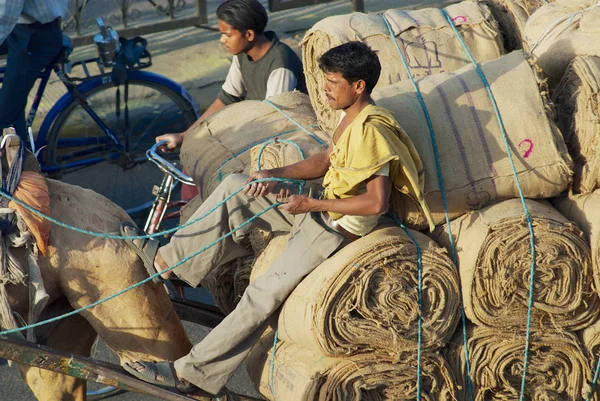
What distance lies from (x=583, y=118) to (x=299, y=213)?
119 centimetres

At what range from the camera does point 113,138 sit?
238 inches

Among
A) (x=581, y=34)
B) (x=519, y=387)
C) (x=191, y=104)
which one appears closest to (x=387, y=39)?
(x=581, y=34)

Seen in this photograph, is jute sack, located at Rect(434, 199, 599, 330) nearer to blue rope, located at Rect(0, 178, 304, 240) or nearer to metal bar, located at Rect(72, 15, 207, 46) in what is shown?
blue rope, located at Rect(0, 178, 304, 240)

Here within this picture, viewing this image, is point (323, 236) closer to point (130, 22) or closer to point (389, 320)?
point (389, 320)

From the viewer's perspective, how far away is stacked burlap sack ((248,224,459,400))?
3027 mm

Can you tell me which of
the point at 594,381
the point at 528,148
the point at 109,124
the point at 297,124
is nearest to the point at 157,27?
the point at 109,124

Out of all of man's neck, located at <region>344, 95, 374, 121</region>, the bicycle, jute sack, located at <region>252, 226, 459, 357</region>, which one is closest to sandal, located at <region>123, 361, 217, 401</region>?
jute sack, located at <region>252, 226, 459, 357</region>

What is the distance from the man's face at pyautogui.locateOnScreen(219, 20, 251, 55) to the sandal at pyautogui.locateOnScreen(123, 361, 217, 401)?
202 centimetres

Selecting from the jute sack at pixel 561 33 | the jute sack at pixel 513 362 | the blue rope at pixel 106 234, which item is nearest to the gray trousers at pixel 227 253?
the blue rope at pixel 106 234

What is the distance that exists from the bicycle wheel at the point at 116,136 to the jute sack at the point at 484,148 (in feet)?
10.2

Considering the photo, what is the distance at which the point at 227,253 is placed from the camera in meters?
3.57

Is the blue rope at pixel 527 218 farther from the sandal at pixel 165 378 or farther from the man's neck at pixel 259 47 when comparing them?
the man's neck at pixel 259 47

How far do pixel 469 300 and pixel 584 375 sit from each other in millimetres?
560

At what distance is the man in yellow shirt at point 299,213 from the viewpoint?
303 centimetres
